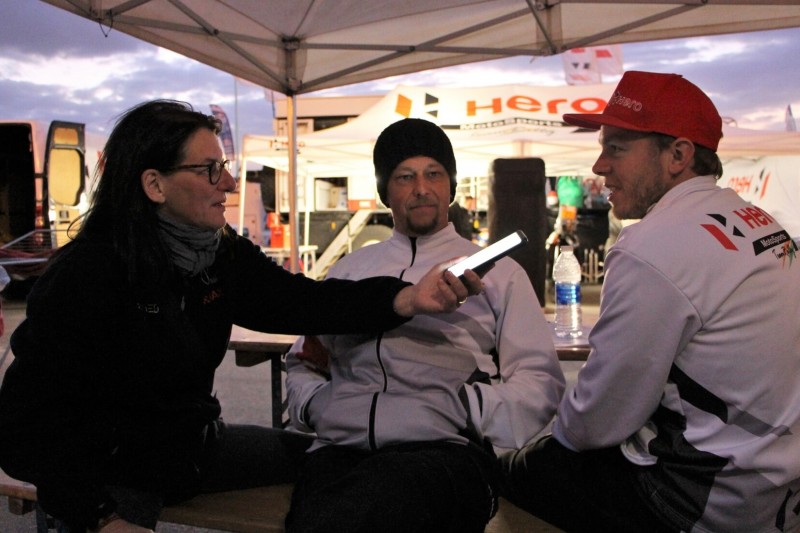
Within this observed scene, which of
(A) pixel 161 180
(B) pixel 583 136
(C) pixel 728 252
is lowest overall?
(C) pixel 728 252

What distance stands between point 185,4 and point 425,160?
9.69 ft

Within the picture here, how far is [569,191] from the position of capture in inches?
560

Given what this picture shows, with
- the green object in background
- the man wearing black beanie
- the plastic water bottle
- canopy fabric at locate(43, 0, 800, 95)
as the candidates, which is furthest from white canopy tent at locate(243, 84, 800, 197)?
the man wearing black beanie

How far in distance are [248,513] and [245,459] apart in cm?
21

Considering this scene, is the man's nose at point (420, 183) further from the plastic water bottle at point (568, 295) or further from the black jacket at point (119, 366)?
the plastic water bottle at point (568, 295)

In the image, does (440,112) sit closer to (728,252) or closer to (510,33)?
(510,33)

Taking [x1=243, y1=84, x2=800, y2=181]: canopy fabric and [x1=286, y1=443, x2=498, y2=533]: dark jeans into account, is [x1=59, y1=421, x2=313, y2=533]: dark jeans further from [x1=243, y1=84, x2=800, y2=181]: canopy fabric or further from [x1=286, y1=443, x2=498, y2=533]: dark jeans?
[x1=243, y1=84, x2=800, y2=181]: canopy fabric

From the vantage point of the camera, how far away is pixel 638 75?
1983 mm

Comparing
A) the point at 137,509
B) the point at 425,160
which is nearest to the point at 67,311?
the point at 137,509

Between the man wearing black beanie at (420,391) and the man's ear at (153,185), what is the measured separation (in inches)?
29.1

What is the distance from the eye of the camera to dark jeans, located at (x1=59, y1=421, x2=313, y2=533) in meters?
2.13

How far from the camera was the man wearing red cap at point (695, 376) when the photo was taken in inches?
62.8

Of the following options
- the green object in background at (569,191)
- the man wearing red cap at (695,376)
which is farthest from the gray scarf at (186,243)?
the green object in background at (569,191)

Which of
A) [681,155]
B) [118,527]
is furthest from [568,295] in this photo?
[118,527]
